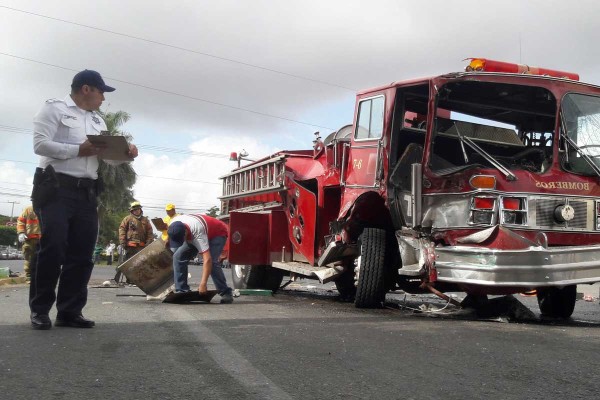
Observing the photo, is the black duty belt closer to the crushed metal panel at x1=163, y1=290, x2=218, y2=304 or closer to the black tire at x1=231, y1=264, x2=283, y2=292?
the crushed metal panel at x1=163, y1=290, x2=218, y2=304

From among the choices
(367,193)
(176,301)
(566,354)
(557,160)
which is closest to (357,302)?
(367,193)

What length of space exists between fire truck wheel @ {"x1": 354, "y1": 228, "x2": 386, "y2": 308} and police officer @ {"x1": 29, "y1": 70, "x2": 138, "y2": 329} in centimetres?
300

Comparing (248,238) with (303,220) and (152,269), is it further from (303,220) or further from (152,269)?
(152,269)

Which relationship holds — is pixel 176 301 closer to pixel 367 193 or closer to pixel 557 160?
pixel 367 193

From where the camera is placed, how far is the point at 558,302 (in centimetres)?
741

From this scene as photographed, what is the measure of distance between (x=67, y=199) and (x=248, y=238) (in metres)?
4.94

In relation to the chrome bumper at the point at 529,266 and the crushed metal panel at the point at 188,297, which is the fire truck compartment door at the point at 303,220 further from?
the chrome bumper at the point at 529,266

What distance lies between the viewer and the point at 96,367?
3.68m

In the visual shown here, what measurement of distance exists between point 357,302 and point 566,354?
3320 millimetres

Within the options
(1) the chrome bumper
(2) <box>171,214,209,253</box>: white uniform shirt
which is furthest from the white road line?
(2) <box>171,214,209,253</box>: white uniform shirt

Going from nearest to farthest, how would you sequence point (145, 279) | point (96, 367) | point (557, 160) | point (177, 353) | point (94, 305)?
point (96, 367)
point (177, 353)
point (557, 160)
point (94, 305)
point (145, 279)

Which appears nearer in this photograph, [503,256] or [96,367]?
[96,367]

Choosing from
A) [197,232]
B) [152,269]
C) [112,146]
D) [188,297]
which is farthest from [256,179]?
[112,146]

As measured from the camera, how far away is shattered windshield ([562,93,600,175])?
6.59m
